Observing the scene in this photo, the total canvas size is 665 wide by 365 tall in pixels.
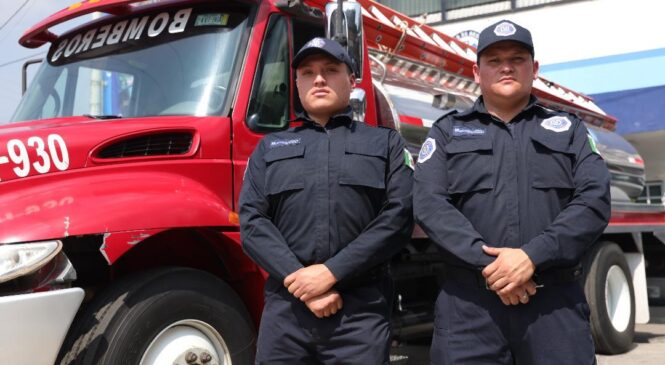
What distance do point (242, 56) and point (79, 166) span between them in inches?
42.2

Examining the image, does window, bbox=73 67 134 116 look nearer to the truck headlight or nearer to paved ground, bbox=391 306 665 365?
the truck headlight

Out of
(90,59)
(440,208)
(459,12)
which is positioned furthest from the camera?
(459,12)

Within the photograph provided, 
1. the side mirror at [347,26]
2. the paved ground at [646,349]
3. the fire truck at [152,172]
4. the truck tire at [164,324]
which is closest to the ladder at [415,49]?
the fire truck at [152,172]

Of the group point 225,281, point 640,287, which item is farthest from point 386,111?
point 640,287

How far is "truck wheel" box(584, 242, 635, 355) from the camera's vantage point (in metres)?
6.31

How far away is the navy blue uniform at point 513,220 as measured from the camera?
8.09ft

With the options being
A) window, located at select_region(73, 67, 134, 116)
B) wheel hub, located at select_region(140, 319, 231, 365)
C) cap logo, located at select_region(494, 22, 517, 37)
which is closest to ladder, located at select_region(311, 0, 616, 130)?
window, located at select_region(73, 67, 134, 116)

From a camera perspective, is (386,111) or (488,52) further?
(386,111)

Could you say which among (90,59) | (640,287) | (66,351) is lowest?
(640,287)

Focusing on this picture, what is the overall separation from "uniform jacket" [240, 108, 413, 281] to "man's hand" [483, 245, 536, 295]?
412 mm

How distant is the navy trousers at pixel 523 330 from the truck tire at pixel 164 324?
1227 mm

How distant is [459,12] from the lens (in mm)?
17453

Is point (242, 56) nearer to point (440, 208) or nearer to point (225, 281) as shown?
point (225, 281)

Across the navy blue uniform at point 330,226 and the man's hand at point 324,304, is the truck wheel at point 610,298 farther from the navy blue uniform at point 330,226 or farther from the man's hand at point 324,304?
the man's hand at point 324,304
